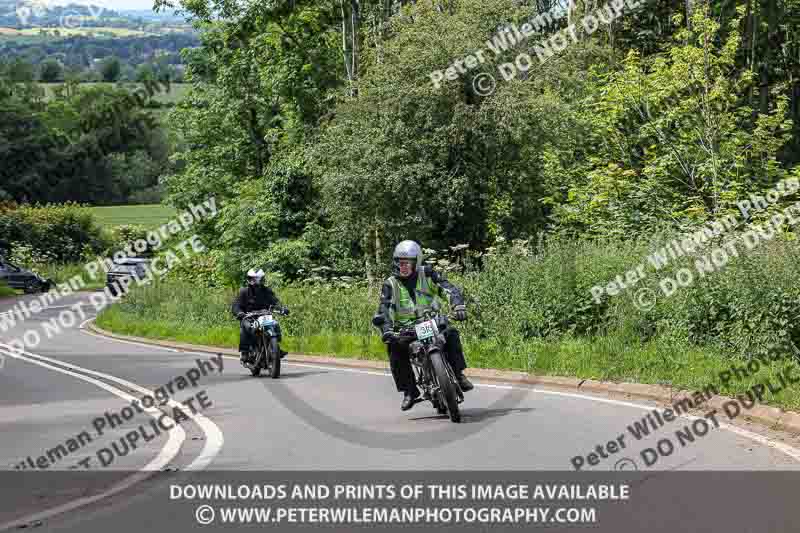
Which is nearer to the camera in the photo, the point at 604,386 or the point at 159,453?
the point at 159,453

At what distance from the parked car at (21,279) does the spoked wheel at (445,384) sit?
193 feet

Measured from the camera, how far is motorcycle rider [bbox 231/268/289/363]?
1988cm

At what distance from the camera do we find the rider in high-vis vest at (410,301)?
40.9 ft

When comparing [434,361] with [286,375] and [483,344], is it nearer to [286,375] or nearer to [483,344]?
[483,344]

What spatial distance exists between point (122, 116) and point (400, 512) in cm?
11476

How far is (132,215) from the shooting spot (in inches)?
4195

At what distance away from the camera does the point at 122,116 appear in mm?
117562

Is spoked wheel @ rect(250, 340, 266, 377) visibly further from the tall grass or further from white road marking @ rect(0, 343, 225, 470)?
the tall grass
